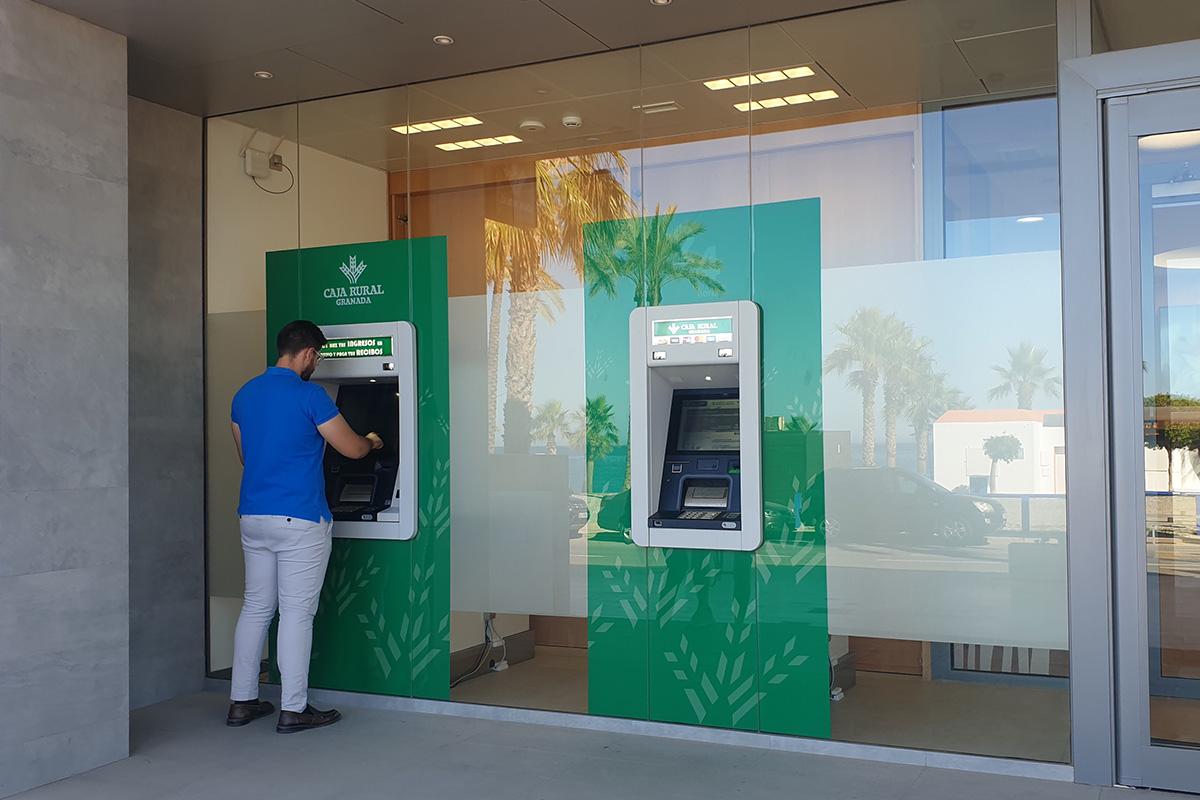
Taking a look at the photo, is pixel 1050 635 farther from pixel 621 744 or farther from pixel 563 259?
pixel 563 259

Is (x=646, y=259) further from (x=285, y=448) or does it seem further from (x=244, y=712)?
(x=244, y=712)

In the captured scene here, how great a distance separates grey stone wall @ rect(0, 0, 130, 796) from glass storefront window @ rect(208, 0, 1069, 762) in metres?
1.06

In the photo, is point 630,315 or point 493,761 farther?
point 630,315

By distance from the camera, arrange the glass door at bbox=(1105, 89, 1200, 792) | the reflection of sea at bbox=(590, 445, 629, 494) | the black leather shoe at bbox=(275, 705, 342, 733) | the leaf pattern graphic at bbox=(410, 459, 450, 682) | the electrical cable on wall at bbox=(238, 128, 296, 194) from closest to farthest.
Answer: the glass door at bbox=(1105, 89, 1200, 792) < the reflection of sea at bbox=(590, 445, 629, 494) < the black leather shoe at bbox=(275, 705, 342, 733) < the leaf pattern graphic at bbox=(410, 459, 450, 682) < the electrical cable on wall at bbox=(238, 128, 296, 194)

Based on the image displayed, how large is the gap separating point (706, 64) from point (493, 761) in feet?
9.29

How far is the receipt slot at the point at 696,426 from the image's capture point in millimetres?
4219

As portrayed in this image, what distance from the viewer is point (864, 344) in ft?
13.4

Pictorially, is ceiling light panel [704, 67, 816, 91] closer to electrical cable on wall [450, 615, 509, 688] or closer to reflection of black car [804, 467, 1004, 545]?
reflection of black car [804, 467, 1004, 545]

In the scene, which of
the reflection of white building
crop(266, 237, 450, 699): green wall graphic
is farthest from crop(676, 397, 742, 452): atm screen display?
crop(266, 237, 450, 699): green wall graphic

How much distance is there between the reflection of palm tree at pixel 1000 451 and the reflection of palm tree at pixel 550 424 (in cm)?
167

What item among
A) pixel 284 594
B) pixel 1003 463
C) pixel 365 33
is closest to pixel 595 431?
pixel 284 594

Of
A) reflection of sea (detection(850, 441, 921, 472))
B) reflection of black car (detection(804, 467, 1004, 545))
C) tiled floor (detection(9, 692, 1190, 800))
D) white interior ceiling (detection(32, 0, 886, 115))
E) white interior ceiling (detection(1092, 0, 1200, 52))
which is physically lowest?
tiled floor (detection(9, 692, 1190, 800))

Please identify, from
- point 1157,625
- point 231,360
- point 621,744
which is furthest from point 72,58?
point 1157,625

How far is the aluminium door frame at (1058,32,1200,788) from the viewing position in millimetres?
3707
